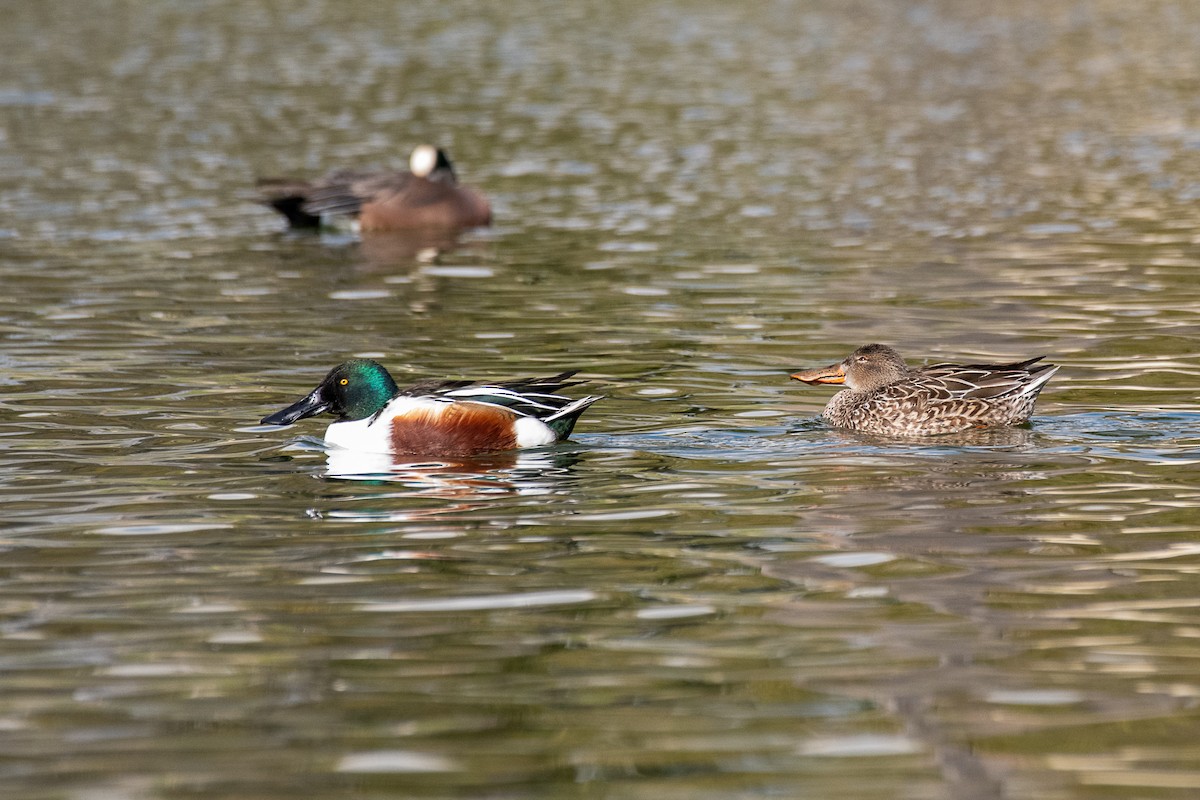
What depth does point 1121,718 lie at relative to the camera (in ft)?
21.0

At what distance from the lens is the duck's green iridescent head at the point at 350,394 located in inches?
431

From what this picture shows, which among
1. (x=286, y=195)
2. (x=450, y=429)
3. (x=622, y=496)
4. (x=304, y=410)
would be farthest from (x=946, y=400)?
(x=286, y=195)

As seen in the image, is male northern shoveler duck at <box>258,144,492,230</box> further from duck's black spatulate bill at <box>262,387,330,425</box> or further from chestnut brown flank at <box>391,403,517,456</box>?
chestnut brown flank at <box>391,403,517,456</box>

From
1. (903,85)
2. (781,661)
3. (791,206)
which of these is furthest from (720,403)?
(903,85)

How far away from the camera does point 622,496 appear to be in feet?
31.4

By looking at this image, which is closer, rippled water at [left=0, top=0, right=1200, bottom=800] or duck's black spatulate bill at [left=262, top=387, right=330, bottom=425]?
rippled water at [left=0, top=0, right=1200, bottom=800]

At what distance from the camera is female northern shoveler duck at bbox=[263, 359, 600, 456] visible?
418 inches

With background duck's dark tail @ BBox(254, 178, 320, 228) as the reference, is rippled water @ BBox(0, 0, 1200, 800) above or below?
below

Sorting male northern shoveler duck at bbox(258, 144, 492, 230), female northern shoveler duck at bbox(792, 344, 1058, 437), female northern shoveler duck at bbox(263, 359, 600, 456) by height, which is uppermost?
male northern shoveler duck at bbox(258, 144, 492, 230)

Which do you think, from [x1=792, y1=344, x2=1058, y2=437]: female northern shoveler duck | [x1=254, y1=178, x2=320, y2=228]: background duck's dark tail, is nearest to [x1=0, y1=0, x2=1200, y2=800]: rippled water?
[x1=792, y1=344, x2=1058, y2=437]: female northern shoveler duck

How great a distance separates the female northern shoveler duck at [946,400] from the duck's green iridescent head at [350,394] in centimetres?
270

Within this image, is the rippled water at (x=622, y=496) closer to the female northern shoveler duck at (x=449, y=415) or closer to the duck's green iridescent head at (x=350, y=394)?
the female northern shoveler duck at (x=449, y=415)

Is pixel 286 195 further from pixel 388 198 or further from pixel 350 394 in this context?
pixel 350 394

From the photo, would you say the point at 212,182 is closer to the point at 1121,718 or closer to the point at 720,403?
the point at 720,403
